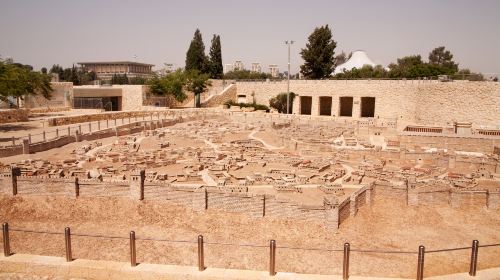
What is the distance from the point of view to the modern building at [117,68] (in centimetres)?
11806

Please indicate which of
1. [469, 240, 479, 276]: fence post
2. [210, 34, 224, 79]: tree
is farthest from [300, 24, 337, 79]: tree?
[469, 240, 479, 276]: fence post

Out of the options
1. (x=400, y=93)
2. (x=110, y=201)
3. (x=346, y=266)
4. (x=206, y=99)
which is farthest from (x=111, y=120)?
(x=346, y=266)

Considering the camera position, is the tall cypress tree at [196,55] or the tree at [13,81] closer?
the tree at [13,81]

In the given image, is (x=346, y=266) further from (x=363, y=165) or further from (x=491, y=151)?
(x=491, y=151)

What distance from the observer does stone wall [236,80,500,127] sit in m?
29.0

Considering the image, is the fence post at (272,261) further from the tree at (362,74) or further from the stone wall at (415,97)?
the tree at (362,74)

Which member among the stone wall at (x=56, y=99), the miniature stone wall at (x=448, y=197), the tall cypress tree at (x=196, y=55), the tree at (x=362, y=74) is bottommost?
the miniature stone wall at (x=448, y=197)

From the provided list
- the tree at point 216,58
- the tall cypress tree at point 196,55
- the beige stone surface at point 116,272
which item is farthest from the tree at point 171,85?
the beige stone surface at point 116,272

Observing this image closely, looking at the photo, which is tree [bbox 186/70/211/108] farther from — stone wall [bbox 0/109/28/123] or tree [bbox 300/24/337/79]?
stone wall [bbox 0/109/28/123]

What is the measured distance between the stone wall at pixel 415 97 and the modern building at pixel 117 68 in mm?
83234

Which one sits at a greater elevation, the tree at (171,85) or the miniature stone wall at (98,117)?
the tree at (171,85)

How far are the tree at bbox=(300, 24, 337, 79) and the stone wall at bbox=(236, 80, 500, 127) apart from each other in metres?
7.24

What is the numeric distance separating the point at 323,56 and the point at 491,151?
97.1ft

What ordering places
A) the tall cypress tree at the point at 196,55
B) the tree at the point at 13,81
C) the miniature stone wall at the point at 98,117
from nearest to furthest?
the tree at the point at 13,81
the miniature stone wall at the point at 98,117
the tall cypress tree at the point at 196,55
